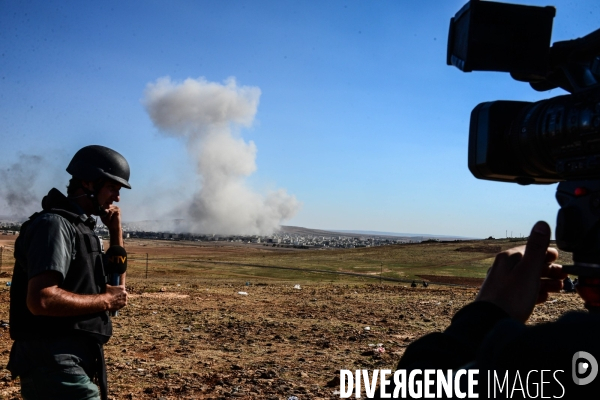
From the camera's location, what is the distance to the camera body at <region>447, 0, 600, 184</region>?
1.89 metres

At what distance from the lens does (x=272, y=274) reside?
35281 millimetres

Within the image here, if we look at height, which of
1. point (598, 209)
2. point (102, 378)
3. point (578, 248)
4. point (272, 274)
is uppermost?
point (598, 209)

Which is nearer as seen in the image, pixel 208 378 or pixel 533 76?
pixel 533 76

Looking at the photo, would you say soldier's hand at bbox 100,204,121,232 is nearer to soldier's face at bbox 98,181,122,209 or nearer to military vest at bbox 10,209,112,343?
soldier's face at bbox 98,181,122,209

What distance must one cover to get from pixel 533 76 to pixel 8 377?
693 centimetres

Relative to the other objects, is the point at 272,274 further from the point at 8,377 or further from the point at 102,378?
the point at 102,378

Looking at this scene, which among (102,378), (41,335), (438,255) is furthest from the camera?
(438,255)

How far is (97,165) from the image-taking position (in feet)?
12.1

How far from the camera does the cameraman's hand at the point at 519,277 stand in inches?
49.4

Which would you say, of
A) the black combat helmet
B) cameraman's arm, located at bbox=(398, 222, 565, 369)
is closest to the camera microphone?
the black combat helmet

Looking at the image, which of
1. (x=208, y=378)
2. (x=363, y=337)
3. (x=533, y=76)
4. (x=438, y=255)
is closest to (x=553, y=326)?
(x=533, y=76)

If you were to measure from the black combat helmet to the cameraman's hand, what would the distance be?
9.62ft

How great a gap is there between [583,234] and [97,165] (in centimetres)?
304

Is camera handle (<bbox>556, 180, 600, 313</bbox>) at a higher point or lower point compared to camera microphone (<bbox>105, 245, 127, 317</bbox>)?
higher
